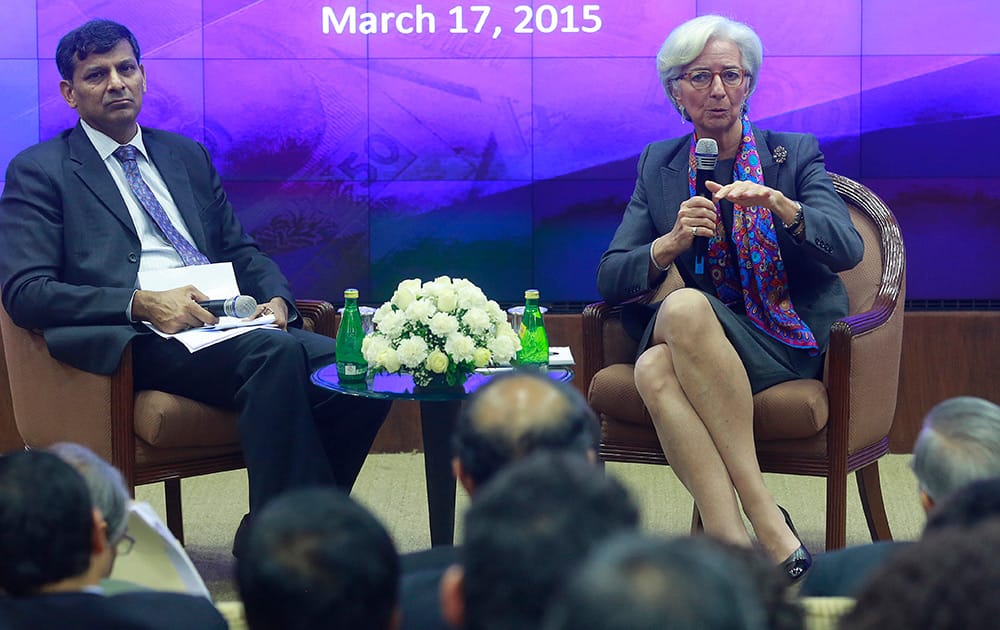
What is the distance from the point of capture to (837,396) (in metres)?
3.47

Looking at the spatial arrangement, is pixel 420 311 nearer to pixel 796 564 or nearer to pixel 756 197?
pixel 756 197

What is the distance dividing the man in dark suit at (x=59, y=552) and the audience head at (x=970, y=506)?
3.11 ft

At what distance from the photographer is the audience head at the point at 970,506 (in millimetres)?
1529

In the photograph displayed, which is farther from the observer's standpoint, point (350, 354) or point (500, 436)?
point (350, 354)

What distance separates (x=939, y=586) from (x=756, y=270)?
2616mm

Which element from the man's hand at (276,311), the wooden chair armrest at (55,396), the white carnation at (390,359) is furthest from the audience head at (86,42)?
the white carnation at (390,359)

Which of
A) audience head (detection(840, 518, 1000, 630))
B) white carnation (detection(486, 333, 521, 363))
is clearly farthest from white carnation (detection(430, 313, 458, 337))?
audience head (detection(840, 518, 1000, 630))

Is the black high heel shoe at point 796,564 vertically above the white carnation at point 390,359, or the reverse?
the white carnation at point 390,359

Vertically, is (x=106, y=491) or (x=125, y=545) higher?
(x=106, y=491)

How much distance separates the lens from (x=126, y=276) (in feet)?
12.5

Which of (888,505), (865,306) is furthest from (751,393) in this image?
(888,505)

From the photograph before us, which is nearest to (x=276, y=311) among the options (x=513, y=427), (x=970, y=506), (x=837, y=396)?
(x=837, y=396)

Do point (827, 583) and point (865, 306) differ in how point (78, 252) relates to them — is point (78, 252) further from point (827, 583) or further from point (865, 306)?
point (827, 583)

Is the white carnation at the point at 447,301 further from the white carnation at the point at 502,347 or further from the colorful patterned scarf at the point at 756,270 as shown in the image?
the colorful patterned scarf at the point at 756,270
